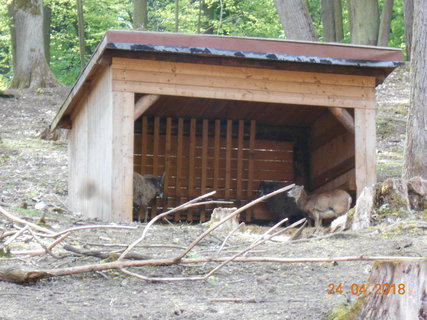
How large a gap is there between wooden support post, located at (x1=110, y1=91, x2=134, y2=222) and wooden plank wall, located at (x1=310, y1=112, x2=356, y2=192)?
3963 mm

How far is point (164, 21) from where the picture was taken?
2628 centimetres

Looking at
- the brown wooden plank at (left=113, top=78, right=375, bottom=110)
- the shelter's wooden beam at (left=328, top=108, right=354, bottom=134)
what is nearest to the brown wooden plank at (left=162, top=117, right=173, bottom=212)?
the brown wooden plank at (left=113, top=78, right=375, bottom=110)

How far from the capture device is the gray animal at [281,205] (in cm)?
1212

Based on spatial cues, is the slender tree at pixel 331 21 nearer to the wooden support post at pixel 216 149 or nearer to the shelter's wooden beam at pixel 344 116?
Result: the wooden support post at pixel 216 149

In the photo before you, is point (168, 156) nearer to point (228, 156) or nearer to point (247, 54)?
point (228, 156)

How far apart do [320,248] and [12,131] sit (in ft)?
41.8

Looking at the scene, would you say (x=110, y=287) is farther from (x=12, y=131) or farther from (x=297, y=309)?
(x=12, y=131)

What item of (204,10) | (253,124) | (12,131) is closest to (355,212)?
(253,124)

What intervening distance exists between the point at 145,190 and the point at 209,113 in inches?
72.7

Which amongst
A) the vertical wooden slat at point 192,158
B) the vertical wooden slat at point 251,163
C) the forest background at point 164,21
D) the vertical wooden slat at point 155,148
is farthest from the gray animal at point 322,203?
the forest background at point 164,21

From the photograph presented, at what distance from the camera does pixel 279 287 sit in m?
4.86

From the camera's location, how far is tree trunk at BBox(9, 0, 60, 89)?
798 inches

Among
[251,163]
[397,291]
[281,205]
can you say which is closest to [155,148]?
[251,163]

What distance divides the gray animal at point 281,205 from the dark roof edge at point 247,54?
10.7ft
